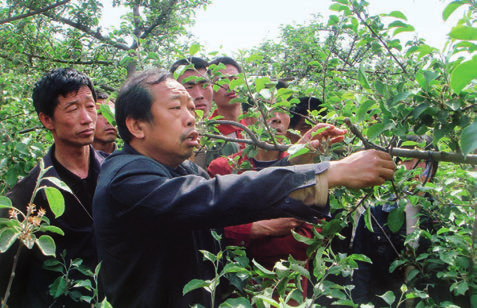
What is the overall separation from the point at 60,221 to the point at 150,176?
1.02m

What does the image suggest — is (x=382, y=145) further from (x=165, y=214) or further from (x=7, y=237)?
(x=7, y=237)

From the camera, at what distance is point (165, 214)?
1316mm

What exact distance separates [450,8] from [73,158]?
2.08m

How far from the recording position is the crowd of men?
1.28 meters

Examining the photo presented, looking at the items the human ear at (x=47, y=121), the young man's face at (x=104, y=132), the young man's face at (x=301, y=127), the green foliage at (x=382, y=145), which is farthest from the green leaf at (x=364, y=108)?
the young man's face at (x=104, y=132)

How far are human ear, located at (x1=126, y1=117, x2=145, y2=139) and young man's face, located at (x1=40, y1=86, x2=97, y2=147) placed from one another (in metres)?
0.82

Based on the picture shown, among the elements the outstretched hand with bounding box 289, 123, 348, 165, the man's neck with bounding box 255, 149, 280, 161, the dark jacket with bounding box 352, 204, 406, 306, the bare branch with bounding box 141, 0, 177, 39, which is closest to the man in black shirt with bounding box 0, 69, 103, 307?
the man's neck with bounding box 255, 149, 280, 161

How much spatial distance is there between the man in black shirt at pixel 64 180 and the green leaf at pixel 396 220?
4.72 feet

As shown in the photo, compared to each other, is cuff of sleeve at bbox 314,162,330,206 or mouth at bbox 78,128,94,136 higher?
cuff of sleeve at bbox 314,162,330,206

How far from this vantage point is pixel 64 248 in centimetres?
212

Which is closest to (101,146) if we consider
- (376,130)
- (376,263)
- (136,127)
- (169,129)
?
(136,127)

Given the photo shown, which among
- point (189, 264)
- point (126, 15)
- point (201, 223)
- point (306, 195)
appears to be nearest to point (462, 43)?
point (306, 195)

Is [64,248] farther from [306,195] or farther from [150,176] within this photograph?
[306,195]

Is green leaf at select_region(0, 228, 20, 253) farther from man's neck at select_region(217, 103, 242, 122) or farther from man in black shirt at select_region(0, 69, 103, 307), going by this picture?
man's neck at select_region(217, 103, 242, 122)
